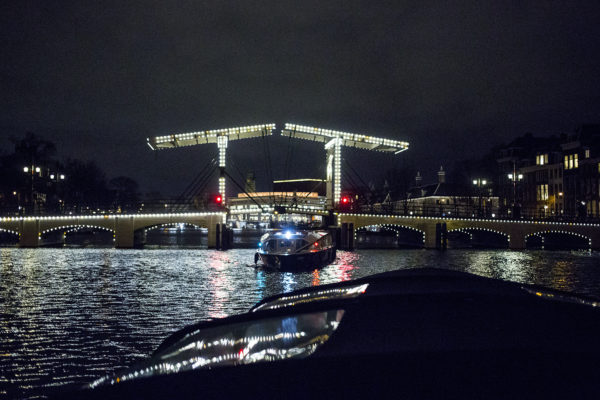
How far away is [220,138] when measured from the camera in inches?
1940

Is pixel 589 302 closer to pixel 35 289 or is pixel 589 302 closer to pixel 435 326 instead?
pixel 435 326

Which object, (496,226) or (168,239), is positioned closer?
(496,226)

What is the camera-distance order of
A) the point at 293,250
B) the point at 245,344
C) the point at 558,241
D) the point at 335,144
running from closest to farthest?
the point at 245,344
the point at 293,250
the point at 335,144
the point at 558,241

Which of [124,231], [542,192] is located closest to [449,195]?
[542,192]

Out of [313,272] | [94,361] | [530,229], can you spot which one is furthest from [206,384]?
[530,229]

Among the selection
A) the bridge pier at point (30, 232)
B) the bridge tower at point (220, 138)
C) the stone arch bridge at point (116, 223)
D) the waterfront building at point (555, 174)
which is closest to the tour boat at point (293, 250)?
the bridge tower at point (220, 138)

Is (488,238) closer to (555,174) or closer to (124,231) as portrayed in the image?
(555,174)

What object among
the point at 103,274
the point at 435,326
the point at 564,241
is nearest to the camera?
the point at 435,326

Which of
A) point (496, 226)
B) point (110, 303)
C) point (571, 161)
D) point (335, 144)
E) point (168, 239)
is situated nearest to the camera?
point (110, 303)

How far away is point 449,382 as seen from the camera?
1.77 m

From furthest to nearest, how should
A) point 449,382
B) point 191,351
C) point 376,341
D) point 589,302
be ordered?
→ point 589,302, point 191,351, point 376,341, point 449,382

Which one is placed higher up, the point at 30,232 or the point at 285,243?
the point at 285,243

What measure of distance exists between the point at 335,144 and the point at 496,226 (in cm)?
1813

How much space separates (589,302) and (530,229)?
5648 cm
